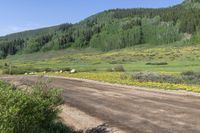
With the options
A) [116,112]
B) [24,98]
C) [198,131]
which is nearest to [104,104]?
[116,112]

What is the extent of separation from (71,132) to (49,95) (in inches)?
63.1

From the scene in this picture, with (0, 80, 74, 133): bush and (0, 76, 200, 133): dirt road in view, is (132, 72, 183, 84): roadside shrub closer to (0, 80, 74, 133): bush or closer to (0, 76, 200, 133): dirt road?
(0, 76, 200, 133): dirt road

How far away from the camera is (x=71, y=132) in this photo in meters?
16.5

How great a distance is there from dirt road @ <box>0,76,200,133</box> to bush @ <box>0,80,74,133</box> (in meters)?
2.90

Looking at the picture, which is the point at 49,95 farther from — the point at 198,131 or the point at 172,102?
the point at 172,102

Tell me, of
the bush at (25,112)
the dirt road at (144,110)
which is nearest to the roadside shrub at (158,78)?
the dirt road at (144,110)

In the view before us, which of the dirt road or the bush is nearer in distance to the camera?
the bush

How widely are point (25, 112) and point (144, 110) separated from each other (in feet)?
28.7

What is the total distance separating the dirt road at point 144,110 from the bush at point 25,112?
114 inches

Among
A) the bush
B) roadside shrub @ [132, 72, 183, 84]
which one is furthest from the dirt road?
roadside shrub @ [132, 72, 183, 84]

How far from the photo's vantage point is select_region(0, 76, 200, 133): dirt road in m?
16.3

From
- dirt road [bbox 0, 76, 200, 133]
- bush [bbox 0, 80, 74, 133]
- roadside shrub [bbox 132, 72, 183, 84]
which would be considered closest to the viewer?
bush [bbox 0, 80, 74, 133]

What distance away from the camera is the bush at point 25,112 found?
473 inches

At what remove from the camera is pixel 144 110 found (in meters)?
20.7
